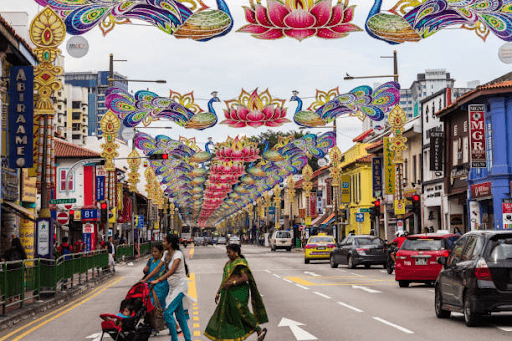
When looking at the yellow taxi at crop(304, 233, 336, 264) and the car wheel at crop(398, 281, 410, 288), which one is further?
the yellow taxi at crop(304, 233, 336, 264)

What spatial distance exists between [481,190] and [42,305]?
24781 mm

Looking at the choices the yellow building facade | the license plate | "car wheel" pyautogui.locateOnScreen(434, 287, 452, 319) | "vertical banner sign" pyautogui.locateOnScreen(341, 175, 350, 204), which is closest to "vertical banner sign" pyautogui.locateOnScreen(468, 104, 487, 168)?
the license plate

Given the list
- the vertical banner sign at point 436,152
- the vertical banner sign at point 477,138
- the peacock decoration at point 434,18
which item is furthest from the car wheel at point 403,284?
the vertical banner sign at point 436,152

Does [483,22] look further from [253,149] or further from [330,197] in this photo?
[330,197]

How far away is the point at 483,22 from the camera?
22.8m

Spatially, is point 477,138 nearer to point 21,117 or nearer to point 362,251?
point 362,251

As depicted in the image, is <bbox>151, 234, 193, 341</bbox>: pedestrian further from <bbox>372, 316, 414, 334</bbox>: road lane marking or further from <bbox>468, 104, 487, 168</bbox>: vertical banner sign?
<bbox>468, 104, 487, 168</bbox>: vertical banner sign

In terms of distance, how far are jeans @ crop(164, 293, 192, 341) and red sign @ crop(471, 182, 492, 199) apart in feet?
92.6

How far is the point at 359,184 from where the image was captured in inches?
2714

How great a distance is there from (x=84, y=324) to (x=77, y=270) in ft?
41.5

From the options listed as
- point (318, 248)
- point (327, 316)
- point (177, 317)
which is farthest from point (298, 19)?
point (318, 248)

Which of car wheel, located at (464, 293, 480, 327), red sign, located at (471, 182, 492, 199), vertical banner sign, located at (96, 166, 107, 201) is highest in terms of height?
vertical banner sign, located at (96, 166, 107, 201)

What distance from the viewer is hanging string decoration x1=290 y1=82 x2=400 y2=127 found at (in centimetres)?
3694

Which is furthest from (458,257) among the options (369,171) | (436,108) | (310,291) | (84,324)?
(369,171)
